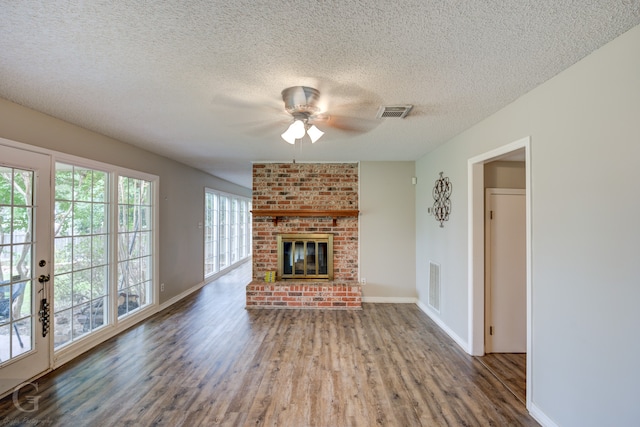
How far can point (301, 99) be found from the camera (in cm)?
207

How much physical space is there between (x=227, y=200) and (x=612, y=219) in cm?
727

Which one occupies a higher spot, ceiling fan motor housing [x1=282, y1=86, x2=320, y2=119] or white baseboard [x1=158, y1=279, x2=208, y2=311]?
ceiling fan motor housing [x1=282, y1=86, x2=320, y2=119]

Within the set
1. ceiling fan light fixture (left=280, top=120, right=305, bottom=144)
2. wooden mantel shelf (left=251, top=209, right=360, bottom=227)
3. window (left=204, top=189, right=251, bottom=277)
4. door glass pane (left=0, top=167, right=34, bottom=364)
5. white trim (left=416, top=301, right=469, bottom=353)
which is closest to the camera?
ceiling fan light fixture (left=280, top=120, right=305, bottom=144)

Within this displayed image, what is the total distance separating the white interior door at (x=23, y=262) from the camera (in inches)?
89.0

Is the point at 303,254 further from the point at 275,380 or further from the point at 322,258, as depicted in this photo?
the point at 275,380

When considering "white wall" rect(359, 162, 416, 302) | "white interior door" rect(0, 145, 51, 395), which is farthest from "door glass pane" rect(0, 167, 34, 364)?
"white wall" rect(359, 162, 416, 302)

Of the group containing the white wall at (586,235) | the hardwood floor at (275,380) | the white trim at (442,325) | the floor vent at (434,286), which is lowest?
the hardwood floor at (275,380)

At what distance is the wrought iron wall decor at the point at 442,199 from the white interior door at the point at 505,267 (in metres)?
0.58

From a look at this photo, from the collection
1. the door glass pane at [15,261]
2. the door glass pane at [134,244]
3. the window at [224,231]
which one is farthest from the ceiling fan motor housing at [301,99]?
the window at [224,231]

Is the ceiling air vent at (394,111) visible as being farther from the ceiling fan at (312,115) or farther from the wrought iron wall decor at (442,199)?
the wrought iron wall decor at (442,199)

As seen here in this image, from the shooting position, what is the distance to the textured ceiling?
1287mm

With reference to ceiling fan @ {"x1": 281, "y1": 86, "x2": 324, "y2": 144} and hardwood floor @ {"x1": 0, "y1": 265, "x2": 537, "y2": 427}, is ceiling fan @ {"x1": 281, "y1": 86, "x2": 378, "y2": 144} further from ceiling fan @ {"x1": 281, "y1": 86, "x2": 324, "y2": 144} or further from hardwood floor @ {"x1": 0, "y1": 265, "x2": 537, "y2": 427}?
hardwood floor @ {"x1": 0, "y1": 265, "x2": 537, "y2": 427}

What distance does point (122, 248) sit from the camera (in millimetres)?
3572

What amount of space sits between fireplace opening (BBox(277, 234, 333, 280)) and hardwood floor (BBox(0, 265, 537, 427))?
1.11 meters
